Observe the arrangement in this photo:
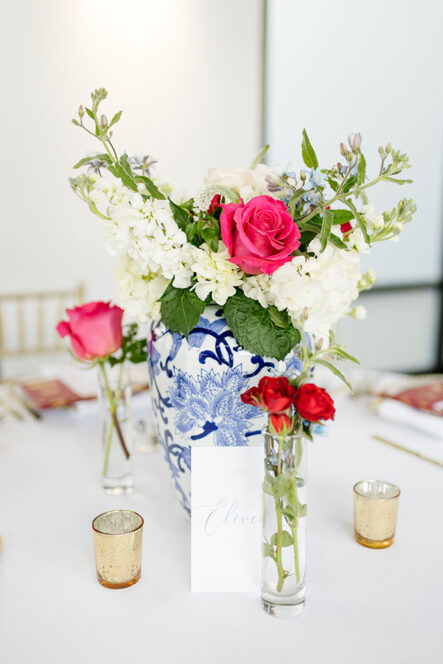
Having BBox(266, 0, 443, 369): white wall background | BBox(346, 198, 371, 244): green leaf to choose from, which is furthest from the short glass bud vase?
BBox(266, 0, 443, 369): white wall background

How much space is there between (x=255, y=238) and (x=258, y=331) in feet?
0.38

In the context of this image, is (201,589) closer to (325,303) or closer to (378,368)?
(325,303)

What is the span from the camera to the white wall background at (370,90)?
3.11 m

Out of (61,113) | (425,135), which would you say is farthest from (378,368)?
(61,113)

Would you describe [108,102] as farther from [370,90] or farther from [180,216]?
[180,216]

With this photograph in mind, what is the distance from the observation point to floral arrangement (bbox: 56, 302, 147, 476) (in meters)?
0.89

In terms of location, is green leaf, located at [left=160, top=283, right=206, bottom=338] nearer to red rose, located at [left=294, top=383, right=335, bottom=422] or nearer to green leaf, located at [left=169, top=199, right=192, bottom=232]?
green leaf, located at [left=169, top=199, right=192, bottom=232]

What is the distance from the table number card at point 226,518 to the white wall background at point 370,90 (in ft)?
8.10

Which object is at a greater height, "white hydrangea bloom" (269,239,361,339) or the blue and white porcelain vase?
"white hydrangea bloom" (269,239,361,339)

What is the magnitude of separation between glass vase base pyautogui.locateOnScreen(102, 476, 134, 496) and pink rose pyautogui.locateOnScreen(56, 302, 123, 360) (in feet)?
0.67

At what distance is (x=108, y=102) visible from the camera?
2662 millimetres

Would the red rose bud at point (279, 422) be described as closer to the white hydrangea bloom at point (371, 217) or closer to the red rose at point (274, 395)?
the red rose at point (274, 395)

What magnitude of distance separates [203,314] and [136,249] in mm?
113

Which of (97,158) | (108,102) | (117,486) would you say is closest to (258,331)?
(97,158)
